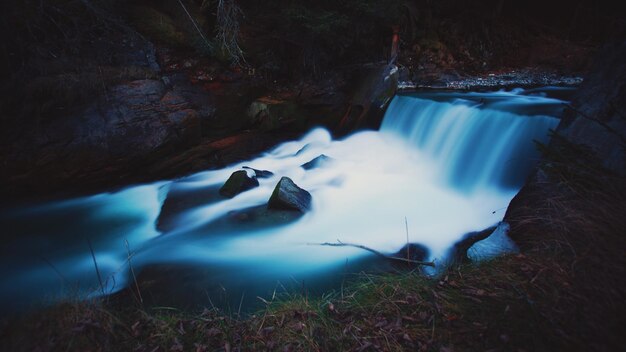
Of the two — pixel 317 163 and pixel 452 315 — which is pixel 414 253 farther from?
pixel 317 163

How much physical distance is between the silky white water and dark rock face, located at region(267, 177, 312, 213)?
11.3 inches

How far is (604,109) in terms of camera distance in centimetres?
364

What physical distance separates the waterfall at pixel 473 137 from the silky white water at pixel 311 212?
0.08 feet

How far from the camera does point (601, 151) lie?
3.34 meters

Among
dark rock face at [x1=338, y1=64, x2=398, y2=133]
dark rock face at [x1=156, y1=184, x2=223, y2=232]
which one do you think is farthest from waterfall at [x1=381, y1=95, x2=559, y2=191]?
dark rock face at [x1=156, y1=184, x2=223, y2=232]

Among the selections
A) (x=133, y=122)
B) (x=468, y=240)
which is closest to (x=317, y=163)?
(x=468, y=240)

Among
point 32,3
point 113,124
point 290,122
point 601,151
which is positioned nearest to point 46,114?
point 113,124

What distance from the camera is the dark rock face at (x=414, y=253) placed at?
14.7 feet

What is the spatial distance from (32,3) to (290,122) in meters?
5.09

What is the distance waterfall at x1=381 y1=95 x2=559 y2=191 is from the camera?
6148 mm

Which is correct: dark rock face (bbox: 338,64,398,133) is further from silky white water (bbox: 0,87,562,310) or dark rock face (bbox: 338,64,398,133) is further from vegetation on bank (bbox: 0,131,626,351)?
vegetation on bank (bbox: 0,131,626,351)

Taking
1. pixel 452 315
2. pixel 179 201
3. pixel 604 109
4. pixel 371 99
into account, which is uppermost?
pixel 604 109

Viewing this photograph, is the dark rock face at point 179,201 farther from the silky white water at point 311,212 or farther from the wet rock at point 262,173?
the wet rock at point 262,173

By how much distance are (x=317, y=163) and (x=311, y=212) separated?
1.92m
